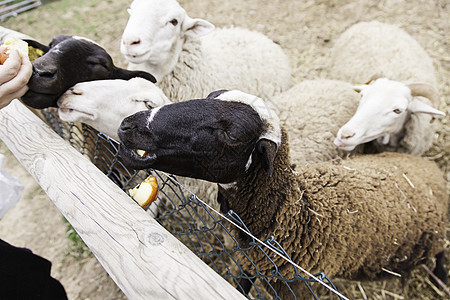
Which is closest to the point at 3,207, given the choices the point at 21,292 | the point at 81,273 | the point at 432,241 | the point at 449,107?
the point at 21,292

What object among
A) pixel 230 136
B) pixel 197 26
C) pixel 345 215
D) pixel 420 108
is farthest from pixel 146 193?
pixel 420 108

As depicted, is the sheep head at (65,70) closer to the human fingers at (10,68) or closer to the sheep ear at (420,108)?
the human fingers at (10,68)

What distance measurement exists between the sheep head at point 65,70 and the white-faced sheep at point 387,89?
2101 mm

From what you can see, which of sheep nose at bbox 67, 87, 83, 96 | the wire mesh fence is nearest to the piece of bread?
the wire mesh fence

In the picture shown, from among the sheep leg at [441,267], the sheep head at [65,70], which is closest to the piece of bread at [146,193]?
the sheep head at [65,70]

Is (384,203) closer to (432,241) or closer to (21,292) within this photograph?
(432,241)

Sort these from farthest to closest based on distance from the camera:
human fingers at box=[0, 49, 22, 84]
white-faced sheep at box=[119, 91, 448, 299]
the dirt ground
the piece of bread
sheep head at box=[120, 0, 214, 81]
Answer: the dirt ground → sheep head at box=[120, 0, 214, 81] → the piece of bread → white-faced sheep at box=[119, 91, 448, 299] → human fingers at box=[0, 49, 22, 84]

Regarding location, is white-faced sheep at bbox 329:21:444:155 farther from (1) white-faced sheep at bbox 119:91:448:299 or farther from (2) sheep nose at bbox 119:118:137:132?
(2) sheep nose at bbox 119:118:137:132

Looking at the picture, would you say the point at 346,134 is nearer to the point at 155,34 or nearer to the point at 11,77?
the point at 155,34

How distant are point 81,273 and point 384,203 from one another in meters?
3.09

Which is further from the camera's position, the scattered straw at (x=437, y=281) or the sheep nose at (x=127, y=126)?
the scattered straw at (x=437, y=281)

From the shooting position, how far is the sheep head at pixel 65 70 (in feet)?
6.70

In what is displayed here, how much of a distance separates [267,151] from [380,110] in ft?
6.18

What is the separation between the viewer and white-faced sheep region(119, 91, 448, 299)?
166 cm
